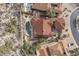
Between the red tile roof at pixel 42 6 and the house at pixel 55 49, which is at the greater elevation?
the red tile roof at pixel 42 6

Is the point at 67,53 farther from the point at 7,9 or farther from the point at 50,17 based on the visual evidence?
the point at 7,9

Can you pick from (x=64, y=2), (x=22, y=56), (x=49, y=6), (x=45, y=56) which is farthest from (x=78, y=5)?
(x=22, y=56)

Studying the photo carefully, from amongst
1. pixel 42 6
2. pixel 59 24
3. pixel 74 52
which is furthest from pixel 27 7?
pixel 74 52

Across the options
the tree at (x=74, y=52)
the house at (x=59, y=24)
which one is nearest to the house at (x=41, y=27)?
the house at (x=59, y=24)

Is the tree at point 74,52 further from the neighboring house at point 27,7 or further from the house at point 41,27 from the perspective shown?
the neighboring house at point 27,7

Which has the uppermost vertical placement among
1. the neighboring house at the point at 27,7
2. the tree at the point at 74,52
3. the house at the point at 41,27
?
the neighboring house at the point at 27,7

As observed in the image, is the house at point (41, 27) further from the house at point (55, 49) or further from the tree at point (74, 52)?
the tree at point (74, 52)

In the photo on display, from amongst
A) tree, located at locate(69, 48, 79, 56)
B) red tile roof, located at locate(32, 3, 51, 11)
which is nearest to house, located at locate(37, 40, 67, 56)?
tree, located at locate(69, 48, 79, 56)

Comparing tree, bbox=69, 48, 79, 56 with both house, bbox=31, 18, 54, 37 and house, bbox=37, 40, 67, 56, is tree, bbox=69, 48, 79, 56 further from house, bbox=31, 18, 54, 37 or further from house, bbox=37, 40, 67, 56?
house, bbox=31, 18, 54, 37
